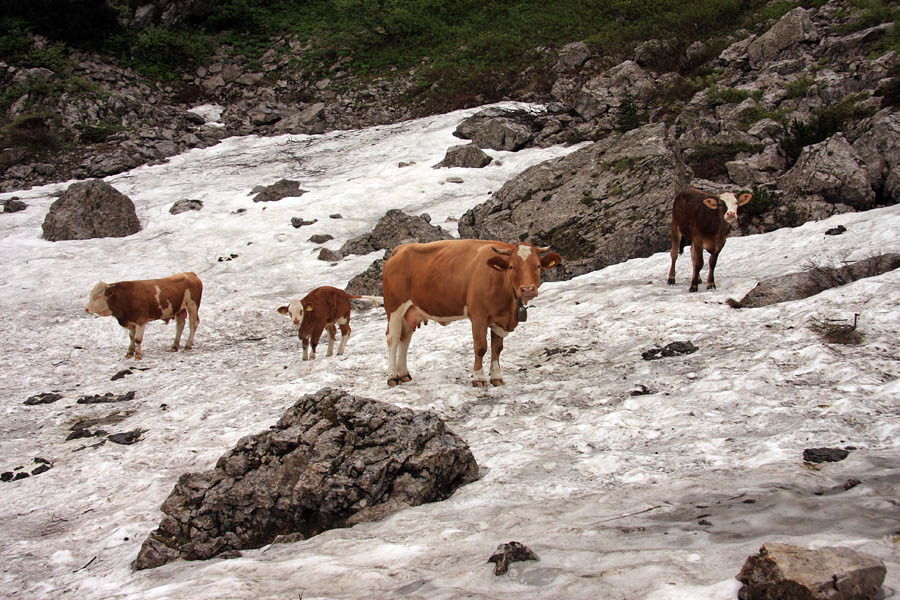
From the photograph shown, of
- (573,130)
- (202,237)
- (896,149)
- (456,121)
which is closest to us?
(896,149)

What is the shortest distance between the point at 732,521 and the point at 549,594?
4.90 ft

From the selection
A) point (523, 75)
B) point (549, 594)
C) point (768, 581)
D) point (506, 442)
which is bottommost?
point (506, 442)

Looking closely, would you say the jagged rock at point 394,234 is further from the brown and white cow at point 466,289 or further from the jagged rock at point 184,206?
the brown and white cow at point 466,289

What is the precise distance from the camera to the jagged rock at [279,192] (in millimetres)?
27531

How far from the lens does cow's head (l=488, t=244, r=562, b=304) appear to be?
27.4ft

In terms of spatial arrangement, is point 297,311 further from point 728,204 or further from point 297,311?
point 728,204

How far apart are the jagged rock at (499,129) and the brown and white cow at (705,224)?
17185 millimetres

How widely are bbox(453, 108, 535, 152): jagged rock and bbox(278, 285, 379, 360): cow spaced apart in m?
17.8

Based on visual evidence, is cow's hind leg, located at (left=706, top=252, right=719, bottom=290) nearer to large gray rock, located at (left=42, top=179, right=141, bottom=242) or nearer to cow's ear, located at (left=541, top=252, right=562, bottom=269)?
cow's ear, located at (left=541, top=252, right=562, bottom=269)

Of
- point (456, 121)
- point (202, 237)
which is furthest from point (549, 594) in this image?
point (456, 121)

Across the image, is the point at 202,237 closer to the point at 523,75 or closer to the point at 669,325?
the point at 669,325

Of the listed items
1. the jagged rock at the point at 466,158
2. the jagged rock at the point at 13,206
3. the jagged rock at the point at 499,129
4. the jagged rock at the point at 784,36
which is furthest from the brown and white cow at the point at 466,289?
the jagged rock at the point at 784,36

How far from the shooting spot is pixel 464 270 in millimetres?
9391

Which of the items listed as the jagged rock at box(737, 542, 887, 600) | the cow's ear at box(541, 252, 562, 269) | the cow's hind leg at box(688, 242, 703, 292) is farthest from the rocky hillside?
the jagged rock at box(737, 542, 887, 600)
